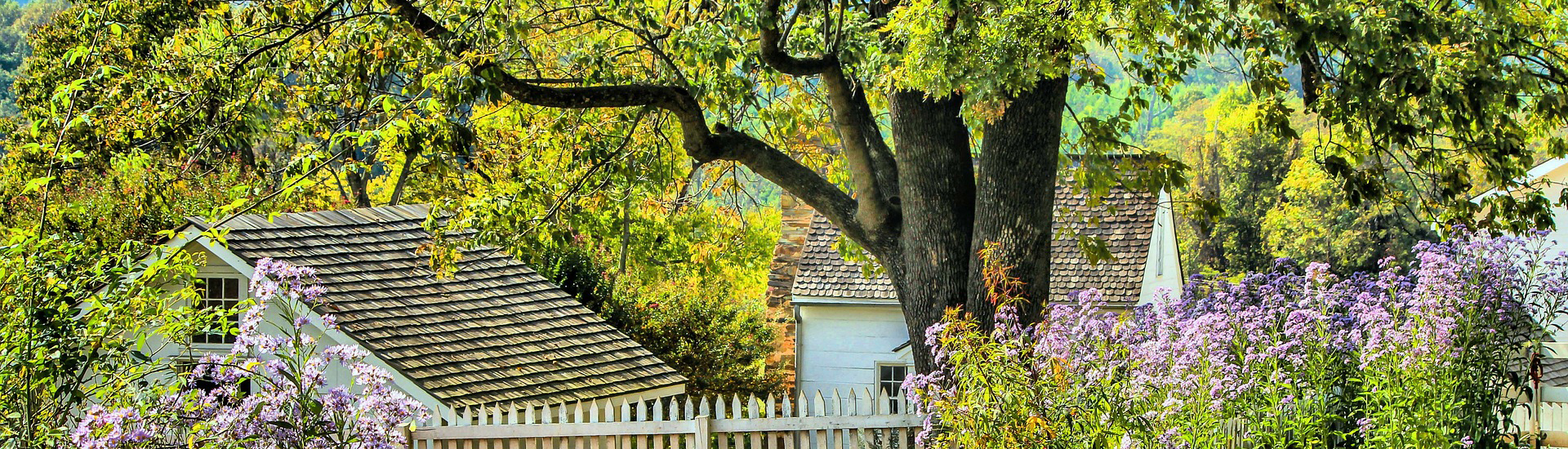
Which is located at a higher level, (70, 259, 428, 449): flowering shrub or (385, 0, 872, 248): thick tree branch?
(385, 0, 872, 248): thick tree branch

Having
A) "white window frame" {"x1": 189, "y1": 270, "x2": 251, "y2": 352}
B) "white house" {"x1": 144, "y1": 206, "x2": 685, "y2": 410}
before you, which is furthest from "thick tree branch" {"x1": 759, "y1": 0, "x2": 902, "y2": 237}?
"white window frame" {"x1": 189, "y1": 270, "x2": 251, "y2": 352}

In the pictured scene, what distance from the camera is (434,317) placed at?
1209 cm

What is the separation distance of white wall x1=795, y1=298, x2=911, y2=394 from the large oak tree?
442 inches

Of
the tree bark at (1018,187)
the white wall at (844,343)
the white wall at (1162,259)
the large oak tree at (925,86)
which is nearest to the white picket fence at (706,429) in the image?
the large oak tree at (925,86)

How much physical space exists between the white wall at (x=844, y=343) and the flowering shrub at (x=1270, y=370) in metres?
13.5

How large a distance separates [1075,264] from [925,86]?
1362cm

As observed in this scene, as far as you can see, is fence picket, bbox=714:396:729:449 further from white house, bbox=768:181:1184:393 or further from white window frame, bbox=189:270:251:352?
white house, bbox=768:181:1184:393

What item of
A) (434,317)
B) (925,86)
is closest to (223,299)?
(434,317)

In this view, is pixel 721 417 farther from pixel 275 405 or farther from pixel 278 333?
pixel 278 333

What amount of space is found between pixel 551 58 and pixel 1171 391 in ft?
40.8

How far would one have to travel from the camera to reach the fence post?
8195 millimetres

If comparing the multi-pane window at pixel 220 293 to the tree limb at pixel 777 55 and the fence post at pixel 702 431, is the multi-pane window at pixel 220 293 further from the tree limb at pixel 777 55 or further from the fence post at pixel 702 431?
the tree limb at pixel 777 55

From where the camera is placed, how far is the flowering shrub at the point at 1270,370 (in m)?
5.02

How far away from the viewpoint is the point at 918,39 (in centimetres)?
602
